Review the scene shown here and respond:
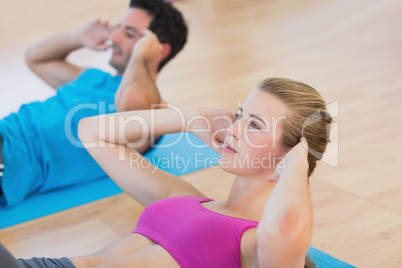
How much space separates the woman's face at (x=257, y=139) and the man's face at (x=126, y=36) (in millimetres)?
1489

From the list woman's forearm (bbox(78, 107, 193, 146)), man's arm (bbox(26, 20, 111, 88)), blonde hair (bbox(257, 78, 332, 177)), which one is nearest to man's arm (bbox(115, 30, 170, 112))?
man's arm (bbox(26, 20, 111, 88))

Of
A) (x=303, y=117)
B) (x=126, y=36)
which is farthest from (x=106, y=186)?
(x=303, y=117)

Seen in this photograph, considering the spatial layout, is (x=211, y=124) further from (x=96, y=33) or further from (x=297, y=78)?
(x=297, y=78)

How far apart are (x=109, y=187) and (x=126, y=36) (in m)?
0.80

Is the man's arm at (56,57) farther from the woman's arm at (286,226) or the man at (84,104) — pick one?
the woman's arm at (286,226)

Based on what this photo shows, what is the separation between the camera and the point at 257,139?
1729 millimetres

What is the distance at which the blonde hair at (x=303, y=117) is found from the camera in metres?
1.71

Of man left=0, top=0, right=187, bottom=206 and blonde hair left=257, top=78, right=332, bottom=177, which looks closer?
blonde hair left=257, top=78, right=332, bottom=177

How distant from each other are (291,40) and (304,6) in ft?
3.78

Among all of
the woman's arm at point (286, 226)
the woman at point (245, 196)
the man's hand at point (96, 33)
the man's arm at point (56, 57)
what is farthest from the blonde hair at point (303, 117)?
the man's arm at point (56, 57)

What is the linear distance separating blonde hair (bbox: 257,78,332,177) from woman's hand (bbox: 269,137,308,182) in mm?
86

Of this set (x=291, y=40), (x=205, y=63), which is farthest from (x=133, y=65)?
(x=291, y=40)

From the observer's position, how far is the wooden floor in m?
2.42

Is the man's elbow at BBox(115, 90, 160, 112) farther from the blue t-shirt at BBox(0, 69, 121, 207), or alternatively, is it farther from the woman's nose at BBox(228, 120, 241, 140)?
the woman's nose at BBox(228, 120, 241, 140)
